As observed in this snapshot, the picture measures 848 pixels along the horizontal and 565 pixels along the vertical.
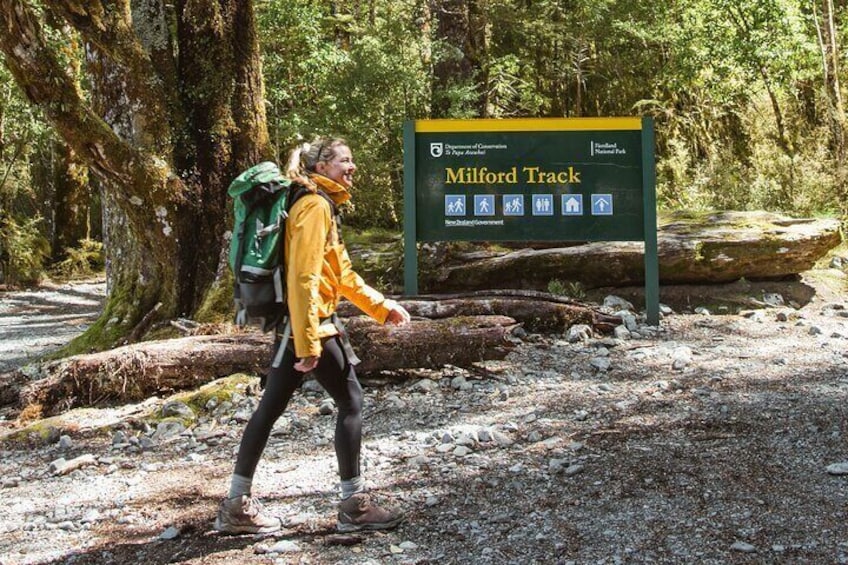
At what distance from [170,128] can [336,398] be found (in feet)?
19.9

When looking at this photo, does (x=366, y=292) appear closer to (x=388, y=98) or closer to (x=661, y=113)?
(x=388, y=98)

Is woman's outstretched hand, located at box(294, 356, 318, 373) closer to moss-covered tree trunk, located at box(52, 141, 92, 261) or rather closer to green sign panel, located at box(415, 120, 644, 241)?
green sign panel, located at box(415, 120, 644, 241)

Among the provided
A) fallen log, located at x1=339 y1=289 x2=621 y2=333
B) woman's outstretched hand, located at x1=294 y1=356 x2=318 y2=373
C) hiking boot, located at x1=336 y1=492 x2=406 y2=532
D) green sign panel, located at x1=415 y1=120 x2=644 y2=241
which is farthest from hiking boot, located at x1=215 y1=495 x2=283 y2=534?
green sign panel, located at x1=415 y1=120 x2=644 y2=241

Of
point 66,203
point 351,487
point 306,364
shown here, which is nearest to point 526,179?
point 351,487

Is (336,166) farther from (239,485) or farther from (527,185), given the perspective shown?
(527,185)

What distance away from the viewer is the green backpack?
162 inches

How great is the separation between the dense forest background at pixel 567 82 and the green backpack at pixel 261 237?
6225 mm

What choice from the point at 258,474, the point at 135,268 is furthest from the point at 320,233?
the point at 135,268

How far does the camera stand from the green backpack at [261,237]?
4121 millimetres

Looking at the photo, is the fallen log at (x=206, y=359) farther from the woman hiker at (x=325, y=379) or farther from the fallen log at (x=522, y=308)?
the woman hiker at (x=325, y=379)

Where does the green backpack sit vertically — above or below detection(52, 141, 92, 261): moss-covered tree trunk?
below

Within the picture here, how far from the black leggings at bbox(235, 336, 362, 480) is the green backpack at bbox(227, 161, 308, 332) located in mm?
311

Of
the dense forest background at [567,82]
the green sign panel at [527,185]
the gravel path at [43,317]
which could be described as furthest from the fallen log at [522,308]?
the gravel path at [43,317]

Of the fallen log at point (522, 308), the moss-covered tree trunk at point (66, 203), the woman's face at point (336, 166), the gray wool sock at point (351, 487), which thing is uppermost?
the moss-covered tree trunk at point (66, 203)
